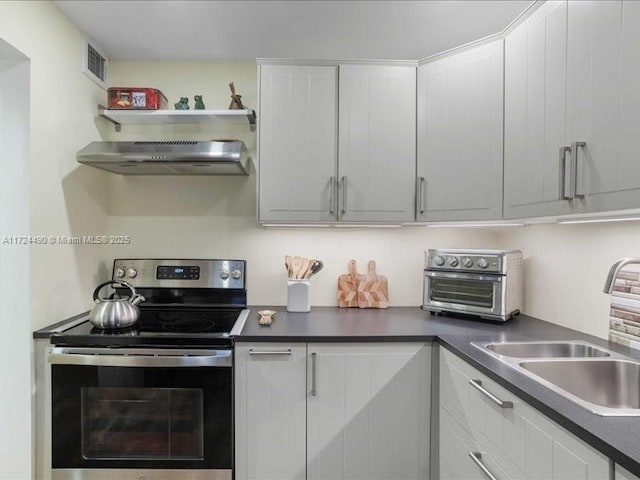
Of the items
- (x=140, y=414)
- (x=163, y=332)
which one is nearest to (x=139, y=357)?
(x=163, y=332)

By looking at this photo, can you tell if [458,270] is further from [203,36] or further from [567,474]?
[203,36]

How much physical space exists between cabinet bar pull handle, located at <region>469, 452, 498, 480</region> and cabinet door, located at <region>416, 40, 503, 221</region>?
3.30 feet

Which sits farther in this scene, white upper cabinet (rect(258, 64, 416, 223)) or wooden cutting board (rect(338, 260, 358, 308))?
wooden cutting board (rect(338, 260, 358, 308))

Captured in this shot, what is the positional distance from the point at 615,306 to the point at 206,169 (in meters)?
1.98

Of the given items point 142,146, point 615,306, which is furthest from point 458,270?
point 142,146

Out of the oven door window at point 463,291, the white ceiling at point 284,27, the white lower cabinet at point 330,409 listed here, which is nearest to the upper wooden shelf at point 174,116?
the white ceiling at point 284,27

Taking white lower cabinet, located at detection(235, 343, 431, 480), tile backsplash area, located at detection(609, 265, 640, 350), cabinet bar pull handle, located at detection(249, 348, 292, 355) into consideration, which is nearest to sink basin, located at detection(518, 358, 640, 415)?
tile backsplash area, located at detection(609, 265, 640, 350)

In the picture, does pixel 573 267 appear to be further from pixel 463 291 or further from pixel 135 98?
pixel 135 98

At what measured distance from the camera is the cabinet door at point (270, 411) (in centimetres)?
172

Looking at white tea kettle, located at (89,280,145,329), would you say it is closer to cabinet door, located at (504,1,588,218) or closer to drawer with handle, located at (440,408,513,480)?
drawer with handle, located at (440,408,513,480)

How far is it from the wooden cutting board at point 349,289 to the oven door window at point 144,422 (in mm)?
985

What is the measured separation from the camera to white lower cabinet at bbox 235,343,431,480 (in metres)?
1.73

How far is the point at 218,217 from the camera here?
241 centimetres

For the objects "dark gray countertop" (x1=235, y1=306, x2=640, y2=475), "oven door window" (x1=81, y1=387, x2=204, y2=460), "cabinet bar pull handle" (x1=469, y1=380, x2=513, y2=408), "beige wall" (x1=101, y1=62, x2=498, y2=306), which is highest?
"beige wall" (x1=101, y1=62, x2=498, y2=306)
